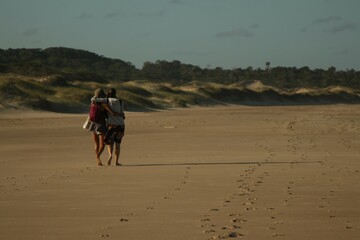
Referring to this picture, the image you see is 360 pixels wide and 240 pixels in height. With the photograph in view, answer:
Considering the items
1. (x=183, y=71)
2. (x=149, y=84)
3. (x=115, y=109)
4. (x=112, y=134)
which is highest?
(x=183, y=71)

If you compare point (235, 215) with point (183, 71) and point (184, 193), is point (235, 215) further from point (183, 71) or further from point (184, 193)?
point (183, 71)

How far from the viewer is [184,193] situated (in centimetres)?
892

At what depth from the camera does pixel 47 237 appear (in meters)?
6.13

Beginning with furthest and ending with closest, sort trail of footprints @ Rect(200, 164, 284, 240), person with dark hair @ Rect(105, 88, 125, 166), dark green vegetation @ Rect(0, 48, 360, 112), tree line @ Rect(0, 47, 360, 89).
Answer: tree line @ Rect(0, 47, 360, 89) → dark green vegetation @ Rect(0, 48, 360, 112) → person with dark hair @ Rect(105, 88, 125, 166) → trail of footprints @ Rect(200, 164, 284, 240)

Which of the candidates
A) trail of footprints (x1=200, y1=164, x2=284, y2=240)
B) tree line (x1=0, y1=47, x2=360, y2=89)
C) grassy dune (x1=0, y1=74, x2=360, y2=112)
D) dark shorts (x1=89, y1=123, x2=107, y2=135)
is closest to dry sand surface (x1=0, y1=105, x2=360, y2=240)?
trail of footprints (x1=200, y1=164, x2=284, y2=240)

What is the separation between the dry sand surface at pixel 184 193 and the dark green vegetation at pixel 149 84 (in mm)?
28307

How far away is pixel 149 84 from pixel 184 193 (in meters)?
74.2

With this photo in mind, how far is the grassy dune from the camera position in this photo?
44750 mm

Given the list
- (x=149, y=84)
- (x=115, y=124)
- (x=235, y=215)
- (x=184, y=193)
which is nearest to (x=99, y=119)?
(x=115, y=124)

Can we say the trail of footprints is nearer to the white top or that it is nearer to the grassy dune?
the white top

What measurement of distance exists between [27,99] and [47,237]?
38.2 metres

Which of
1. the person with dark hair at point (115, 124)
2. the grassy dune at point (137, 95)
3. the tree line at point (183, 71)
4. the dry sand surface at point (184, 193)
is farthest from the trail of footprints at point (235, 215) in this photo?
the tree line at point (183, 71)

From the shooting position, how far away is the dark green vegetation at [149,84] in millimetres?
50906

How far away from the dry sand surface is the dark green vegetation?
28.3 m
